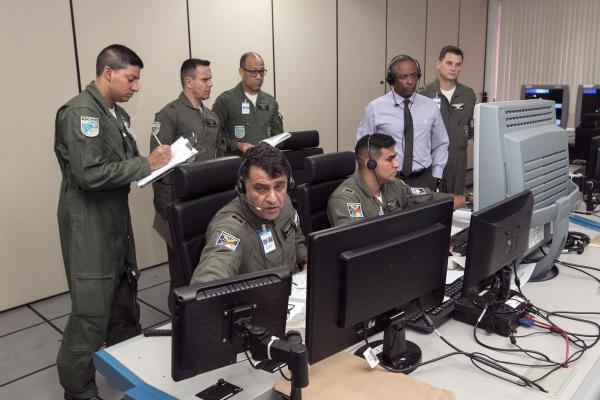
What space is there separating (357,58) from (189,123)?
272 centimetres

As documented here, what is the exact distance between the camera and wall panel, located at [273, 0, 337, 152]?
4.43m

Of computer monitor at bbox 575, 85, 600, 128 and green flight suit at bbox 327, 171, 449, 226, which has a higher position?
computer monitor at bbox 575, 85, 600, 128

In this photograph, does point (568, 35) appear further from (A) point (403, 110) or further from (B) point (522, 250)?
(B) point (522, 250)

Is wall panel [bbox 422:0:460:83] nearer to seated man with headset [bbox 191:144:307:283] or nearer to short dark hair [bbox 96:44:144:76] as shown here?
short dark hair [bbox 96:44:144:76]

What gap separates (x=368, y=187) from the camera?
222 cm

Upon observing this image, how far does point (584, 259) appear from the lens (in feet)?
6.38

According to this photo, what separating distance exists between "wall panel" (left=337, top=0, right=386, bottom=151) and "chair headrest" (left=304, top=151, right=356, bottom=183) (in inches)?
112

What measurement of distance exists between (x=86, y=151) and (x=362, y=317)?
1.43 m

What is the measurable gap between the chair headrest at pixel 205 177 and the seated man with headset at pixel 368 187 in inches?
19.6

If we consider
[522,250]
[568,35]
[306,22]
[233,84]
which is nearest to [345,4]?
[306,22]

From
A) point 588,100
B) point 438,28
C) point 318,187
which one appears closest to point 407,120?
point 318,187

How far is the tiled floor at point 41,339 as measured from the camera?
2.22m

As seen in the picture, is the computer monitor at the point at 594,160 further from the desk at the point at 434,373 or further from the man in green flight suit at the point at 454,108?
the man in green flight suit at the point at 454,108

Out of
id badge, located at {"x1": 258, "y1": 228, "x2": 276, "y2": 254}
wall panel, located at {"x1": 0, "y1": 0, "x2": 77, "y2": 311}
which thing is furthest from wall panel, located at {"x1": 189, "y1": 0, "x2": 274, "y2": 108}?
id badge, located at {"x1": 258, "y1": 228, "x2": 276, "y2": 254}
